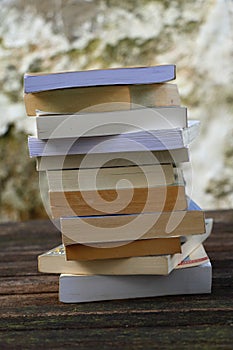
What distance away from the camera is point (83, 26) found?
8.79 feet

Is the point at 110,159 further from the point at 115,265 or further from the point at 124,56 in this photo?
the point at 124,56

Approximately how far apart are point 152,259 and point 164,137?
0.18m

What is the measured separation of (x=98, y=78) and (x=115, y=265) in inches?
10.6

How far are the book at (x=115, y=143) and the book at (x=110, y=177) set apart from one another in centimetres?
3

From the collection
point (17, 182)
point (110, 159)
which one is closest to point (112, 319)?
point (110, 159)

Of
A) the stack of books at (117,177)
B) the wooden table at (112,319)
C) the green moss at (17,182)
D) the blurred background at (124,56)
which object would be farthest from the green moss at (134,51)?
the stack of books at (117,177)

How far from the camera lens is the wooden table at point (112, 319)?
2.39 feet

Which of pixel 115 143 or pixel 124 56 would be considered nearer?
pixel 115 143

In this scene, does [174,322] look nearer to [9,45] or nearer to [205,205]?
[205,205]

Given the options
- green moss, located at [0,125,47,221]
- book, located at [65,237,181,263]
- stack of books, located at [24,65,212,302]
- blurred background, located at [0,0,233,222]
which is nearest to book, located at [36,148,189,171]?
stack of books, located at [24,65,212,302]

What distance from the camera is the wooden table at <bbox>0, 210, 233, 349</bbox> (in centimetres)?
73

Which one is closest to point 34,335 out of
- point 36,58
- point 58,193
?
point 58,193

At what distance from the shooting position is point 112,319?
0.82 metres

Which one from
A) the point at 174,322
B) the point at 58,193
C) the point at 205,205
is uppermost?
the point at 58,193
